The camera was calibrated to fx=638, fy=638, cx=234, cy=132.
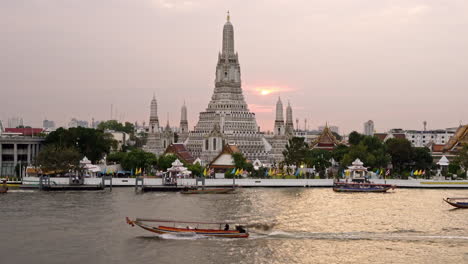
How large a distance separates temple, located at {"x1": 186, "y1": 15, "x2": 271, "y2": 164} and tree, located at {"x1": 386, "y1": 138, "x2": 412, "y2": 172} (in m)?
23.7

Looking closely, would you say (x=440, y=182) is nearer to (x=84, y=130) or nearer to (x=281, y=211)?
(x=281, y=211)

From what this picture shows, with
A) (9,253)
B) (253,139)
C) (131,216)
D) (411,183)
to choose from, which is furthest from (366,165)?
(9,253)

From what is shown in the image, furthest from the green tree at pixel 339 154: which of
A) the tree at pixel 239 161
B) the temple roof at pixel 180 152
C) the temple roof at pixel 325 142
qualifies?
the temple roof at pixel 180 152

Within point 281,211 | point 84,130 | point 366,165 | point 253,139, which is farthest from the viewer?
point 253,139

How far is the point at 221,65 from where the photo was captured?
114m

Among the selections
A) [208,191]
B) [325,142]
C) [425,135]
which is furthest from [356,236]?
[425,135]

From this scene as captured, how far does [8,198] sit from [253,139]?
178 feet

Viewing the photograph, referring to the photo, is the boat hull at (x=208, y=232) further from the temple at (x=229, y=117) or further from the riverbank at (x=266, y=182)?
the temple at (x=229, y=117)

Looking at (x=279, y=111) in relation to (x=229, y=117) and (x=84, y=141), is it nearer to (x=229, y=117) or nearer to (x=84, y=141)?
(x=229, y=117)

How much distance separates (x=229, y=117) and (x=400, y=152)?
108 ft

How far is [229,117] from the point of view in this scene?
111 meters

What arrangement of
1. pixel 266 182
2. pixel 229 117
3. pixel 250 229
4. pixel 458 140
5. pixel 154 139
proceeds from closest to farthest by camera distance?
pixel 250 229, pixel 266 182, pixel 458 140, pixel 229 117, pixel 154 139

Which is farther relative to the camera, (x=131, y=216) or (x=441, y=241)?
(x=131, y=216)

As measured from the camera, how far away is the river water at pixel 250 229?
115 ft
